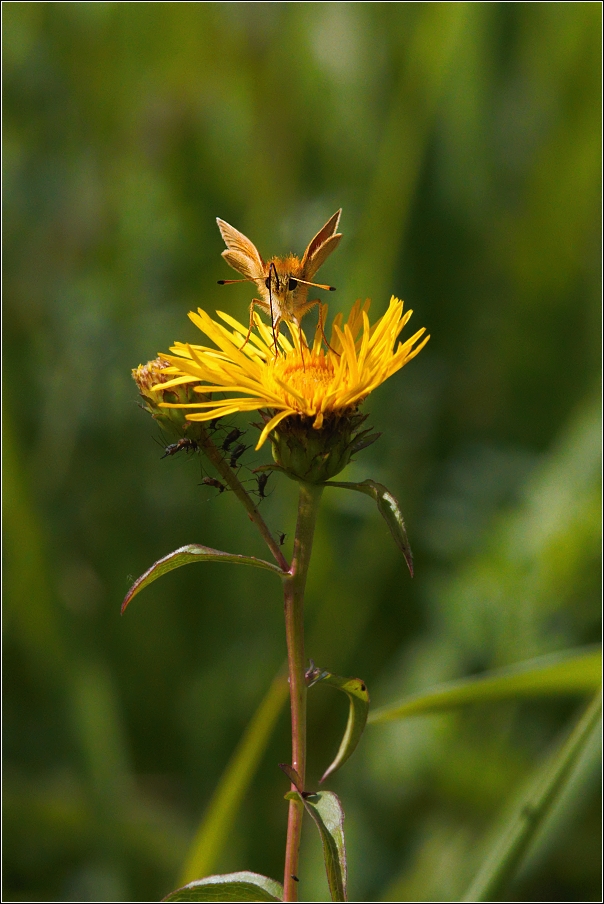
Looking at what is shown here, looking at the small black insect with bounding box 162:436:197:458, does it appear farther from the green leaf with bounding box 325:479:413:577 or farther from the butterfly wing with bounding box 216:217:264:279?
the butterfly wing with bounding box 216:217:264:279

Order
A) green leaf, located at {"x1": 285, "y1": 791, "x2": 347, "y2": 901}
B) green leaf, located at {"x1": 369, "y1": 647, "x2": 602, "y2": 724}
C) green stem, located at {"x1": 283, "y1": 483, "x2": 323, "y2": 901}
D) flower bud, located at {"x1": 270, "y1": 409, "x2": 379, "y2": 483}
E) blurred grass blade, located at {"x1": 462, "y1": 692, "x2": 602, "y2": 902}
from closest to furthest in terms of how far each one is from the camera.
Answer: green leaf, located at {"x1": 285, "y1": 791, "x2": 347, "y2": 901}
green stem, located at {"x1": 283, "y1": 483, "x2": 323, "y2": 901}
flower bud, located at {"x1": 270, "y1": 409, "x2": 379, "y2": 483}
blurred grass blade, located at {"x1": 462, "y1": 692, "x2": 602, "y2": 902}
green leaf, located at {"x1": 369, "y1": 647, "x2": 602, "y2": 724}

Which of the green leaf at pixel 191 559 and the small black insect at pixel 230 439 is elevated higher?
the small black insect at pixel 230 439

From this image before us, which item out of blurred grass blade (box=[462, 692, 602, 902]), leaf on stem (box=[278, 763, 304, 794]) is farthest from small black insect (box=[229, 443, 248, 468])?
blurred grass blade (box=[462, 692, 602, 902])

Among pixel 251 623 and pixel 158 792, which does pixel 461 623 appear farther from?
pixel 158 792

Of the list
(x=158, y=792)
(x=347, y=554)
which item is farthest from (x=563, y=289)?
(x=158, y=792)

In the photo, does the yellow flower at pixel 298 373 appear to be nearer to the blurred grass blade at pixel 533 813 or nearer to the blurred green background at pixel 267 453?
the blurred grass blade at pixel 533 813

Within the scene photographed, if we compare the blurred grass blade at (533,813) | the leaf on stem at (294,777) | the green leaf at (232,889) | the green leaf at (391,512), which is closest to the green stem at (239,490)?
the green leaf at (391,512)

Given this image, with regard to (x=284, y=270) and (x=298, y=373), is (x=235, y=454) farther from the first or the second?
(x=284, y=270)
